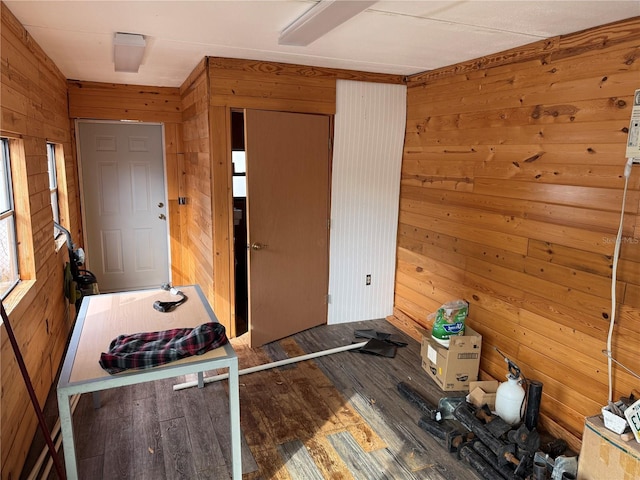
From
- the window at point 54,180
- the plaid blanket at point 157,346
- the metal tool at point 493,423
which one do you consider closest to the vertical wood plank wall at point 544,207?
the metal tool at point 493,423

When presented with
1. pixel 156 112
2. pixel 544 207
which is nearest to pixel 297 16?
pixel 544 207

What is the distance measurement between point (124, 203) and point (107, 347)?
346cm

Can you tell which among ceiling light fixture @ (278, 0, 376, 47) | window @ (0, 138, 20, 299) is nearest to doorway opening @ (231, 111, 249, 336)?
ceiling light fixture @ (278, 0, 376, 47)

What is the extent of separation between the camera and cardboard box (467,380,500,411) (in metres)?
2.84

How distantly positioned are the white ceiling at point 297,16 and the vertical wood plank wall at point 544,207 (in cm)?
21

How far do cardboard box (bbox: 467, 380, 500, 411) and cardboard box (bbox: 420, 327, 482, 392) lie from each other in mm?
131

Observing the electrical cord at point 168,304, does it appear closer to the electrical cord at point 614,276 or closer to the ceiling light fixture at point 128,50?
the ceiling light fixture at point 128,50

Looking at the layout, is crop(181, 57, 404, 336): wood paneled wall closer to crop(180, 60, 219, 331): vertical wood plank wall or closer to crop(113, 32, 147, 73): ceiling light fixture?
crop(180, 60, 219, 331): vertical wood plank wall

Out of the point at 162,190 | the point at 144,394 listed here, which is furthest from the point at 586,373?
the point at 162,190

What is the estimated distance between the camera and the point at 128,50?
10.0ft

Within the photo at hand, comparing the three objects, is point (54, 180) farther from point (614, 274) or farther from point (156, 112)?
point (614, 274)

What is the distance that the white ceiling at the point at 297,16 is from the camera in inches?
86.6

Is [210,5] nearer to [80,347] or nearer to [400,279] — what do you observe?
[80,347]

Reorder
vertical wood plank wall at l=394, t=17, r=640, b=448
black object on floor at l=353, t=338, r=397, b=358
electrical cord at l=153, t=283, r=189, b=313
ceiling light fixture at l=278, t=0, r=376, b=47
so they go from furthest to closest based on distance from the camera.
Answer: black object on floor at l=353, t=338, r=397, b=358 → electrical cord at l=153, t=283, r=189, b=313 → vertical wood plank wall at l=394, t=17, r=640, b=448 → ceiling light fixture at l=278, t=0, r=376, b=47
